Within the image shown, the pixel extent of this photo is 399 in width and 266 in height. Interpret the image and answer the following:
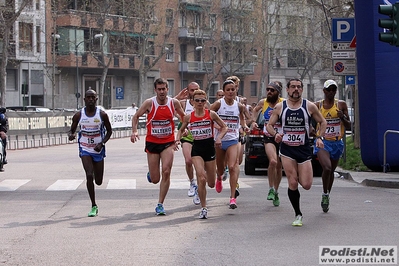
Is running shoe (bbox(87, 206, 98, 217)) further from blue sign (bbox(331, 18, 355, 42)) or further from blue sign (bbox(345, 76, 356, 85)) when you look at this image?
blue sign (bbox(345, 76, 356, 85))

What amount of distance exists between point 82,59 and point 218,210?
58663 millimetres

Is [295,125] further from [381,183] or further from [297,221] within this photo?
[381,183]

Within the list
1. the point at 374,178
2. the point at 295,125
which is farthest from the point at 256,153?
the point at 295,125

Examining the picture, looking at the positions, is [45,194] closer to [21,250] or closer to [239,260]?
[21,250]

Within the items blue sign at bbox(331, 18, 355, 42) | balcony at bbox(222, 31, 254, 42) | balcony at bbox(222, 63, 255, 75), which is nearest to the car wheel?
blue sign at bbox(331, 18, 355, 42)

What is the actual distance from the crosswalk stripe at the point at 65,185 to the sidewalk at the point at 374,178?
587cm

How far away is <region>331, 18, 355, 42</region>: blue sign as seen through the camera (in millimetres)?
22594

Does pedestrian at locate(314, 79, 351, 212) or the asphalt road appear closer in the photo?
the asphalt road

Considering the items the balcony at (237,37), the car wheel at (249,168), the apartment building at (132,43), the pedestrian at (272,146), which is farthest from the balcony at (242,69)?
the pedestrian at (272,146)

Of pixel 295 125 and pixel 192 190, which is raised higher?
pixel 295 125

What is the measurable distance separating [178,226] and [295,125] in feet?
6.44

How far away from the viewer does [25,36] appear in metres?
66.1

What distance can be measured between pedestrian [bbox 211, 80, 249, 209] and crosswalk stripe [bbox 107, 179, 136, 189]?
4.44 metres

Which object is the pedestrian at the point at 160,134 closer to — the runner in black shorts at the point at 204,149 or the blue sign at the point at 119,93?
the runner in black shorts at the point at 204,149
